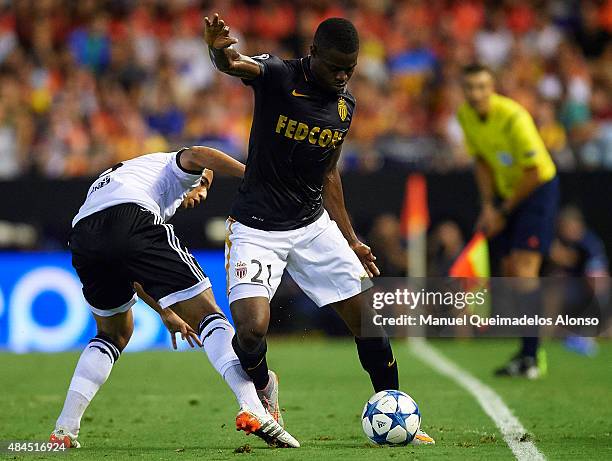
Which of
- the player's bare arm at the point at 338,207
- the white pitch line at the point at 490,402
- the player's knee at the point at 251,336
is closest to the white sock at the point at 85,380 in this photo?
the player's knee at the point at 251,336

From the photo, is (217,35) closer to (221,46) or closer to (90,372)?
(221,46)

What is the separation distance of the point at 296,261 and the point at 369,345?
0.64 m

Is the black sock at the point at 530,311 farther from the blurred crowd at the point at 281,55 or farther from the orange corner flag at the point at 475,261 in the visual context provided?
the blurred crowd at the point at 281,55

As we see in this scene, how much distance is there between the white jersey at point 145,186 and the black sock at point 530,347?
4473mm

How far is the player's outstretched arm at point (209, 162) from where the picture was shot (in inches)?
266

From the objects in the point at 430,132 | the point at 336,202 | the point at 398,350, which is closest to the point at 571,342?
the point at 398,350

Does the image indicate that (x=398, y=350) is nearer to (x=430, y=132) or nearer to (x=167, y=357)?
(x=167, y=357)

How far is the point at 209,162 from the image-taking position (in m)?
6.77

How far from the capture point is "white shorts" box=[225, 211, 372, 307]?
21.5 feet

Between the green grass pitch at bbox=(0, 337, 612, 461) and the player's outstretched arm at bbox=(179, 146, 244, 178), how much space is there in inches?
61.6

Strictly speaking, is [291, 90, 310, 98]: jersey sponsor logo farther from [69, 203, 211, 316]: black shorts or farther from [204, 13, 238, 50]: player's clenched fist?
[69, 203, 211, 316]: black shorts

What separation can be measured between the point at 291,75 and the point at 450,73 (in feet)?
36.4

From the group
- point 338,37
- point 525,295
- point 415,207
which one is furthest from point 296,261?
point 415,207

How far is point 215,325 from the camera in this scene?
650 cm
